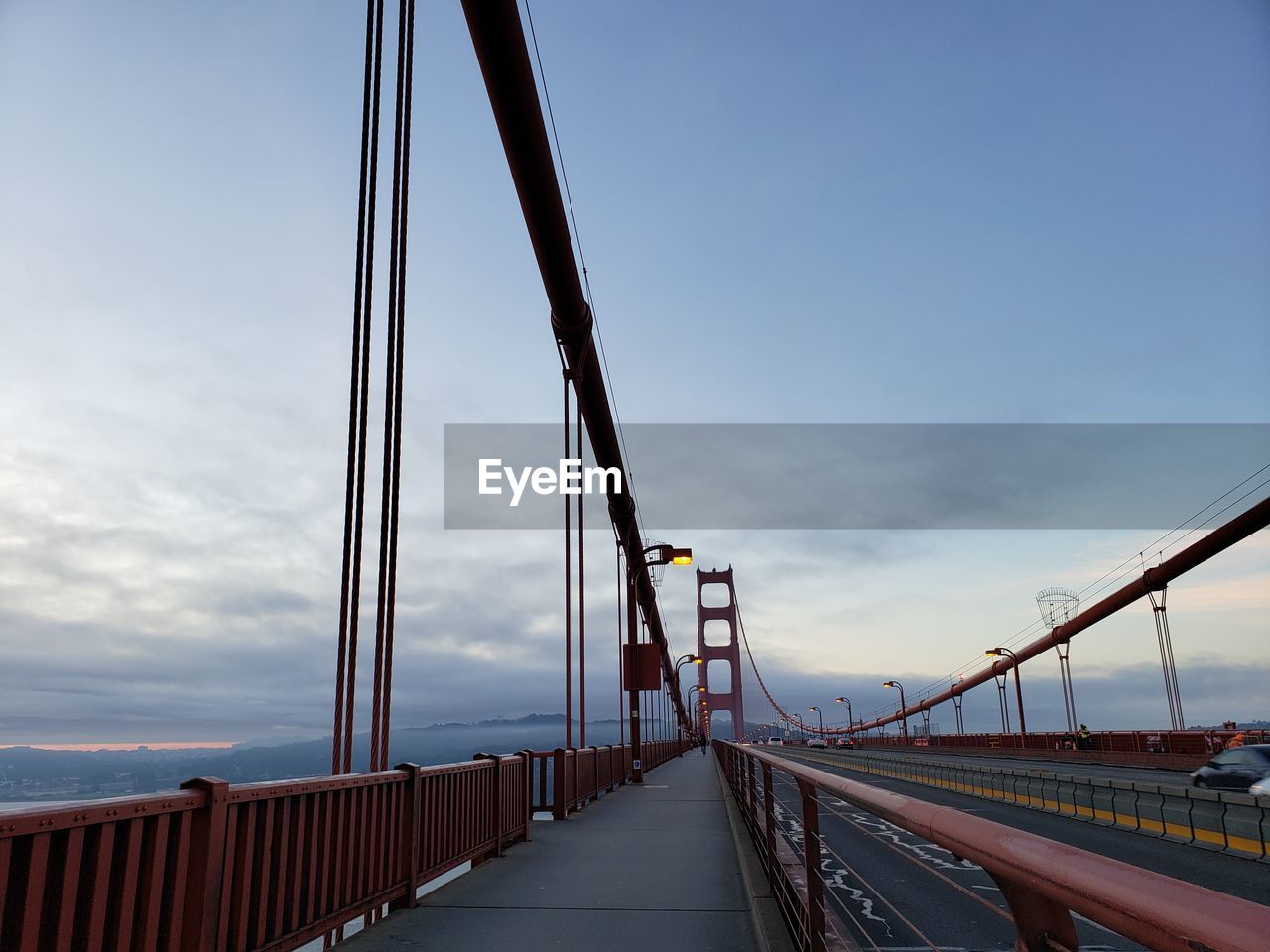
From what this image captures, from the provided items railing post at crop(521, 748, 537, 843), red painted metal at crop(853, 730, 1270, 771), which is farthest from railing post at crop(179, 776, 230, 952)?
red painted metal at crop(853, 730, 1270, 771)

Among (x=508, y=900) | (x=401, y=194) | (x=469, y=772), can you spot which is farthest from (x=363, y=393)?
(x=508, y=900)

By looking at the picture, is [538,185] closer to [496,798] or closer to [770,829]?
[496,798]

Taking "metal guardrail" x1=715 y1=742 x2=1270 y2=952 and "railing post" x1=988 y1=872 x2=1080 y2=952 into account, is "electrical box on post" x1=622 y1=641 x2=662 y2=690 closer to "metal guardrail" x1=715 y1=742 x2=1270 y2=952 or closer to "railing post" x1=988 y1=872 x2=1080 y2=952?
"metal guardrail" x1=715 y1=742 x2=1270 y2=952

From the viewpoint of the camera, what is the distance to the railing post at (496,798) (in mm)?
9078

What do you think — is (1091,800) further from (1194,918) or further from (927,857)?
(1194,918)

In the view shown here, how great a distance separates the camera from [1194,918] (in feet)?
3.50

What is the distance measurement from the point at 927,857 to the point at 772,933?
5.04 m

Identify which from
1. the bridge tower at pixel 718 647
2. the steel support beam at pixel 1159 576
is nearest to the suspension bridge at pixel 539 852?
the steel support beam at pixel 1159 576

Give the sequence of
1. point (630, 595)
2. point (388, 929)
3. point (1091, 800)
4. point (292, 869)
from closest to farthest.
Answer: point (292, 869)
point (388, 929)
point (1091, 800)
point (630, 595)

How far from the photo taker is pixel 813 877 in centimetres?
398

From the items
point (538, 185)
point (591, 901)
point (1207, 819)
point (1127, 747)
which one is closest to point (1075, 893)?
point (591, 901)

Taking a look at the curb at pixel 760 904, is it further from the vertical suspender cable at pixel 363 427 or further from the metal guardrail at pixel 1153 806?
the metal guardrail at pixel 1153 806

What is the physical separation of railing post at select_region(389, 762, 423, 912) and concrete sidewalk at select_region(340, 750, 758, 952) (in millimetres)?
133

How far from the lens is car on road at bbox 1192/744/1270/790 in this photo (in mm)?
16125
